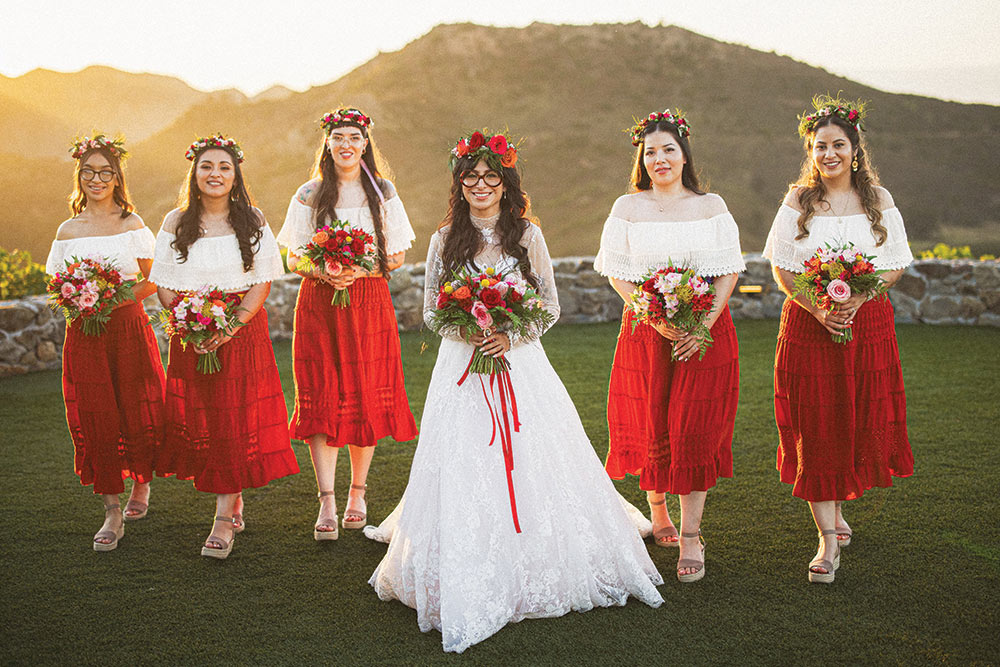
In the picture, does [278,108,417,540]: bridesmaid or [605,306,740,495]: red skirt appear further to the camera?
[278,108,417,540]: bridesmaid

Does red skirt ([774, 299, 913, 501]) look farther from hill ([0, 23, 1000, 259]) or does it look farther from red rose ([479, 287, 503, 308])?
hill ([0, 23, 1000, 259])

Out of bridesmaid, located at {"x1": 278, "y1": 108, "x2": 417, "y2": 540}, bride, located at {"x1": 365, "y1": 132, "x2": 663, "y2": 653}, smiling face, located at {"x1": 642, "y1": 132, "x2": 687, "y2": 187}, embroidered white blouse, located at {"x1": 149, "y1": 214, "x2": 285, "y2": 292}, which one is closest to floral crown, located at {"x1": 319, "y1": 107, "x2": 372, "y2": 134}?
bridesmaid, located at {"x1": 278, "y1": 108, "x2": 417, "y2": 540}

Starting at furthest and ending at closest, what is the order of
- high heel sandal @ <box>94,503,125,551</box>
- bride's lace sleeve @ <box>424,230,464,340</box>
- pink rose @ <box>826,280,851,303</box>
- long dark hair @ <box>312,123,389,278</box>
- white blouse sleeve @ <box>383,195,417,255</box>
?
1. white blouse sleeve @ <box>383,195,417,255</box>
2. long dark hair @ <box>312,123,389,278</box>
3. high heel sandal @ <box>94,503,125,551</box>
4. bride's lace sleeve @ <box>424,230,464,340</box>
5. pink rose @ <box>826,280,851,303</box>

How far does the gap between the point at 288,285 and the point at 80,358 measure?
7335 millimetres

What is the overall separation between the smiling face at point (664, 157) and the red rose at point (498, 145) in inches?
33.4

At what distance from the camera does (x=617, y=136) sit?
124 feet

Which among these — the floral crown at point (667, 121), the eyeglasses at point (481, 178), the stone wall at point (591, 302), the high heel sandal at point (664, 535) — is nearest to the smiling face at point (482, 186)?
the eyeglasses at point (481, 178)

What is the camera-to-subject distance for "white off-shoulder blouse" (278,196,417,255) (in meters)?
5.02

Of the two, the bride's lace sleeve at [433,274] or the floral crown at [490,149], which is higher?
the floral crown at [490,149]

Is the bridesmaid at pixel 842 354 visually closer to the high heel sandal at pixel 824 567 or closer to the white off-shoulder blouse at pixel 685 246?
the high heel sandal at pixel 824 567

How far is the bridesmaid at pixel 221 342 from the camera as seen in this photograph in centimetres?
464

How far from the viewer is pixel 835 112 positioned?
14.2 feet

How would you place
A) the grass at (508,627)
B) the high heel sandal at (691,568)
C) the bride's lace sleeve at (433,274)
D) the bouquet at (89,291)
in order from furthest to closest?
the bouquet at (89,291), the high heel sandal at (691,568), the bride's lace sleeve at (433,274), the grass at (508,627)

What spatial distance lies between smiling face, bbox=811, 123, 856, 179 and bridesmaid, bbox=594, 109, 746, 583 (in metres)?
0.60
